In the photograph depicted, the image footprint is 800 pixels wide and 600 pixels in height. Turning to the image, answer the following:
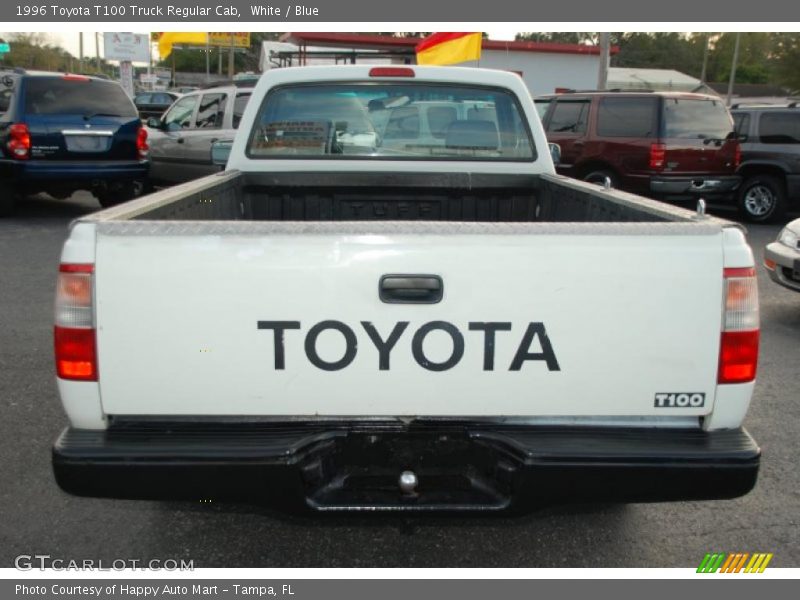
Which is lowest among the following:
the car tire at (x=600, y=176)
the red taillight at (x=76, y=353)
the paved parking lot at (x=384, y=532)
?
the paved parking lot at (x=384, y=532)

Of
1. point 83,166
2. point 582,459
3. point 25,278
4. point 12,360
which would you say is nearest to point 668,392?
point 582,459

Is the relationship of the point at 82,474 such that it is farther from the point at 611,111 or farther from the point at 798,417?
the point at 611,111

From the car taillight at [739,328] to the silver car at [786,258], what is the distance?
4.57 m

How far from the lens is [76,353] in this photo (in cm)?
233

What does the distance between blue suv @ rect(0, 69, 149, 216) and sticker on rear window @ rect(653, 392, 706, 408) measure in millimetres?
9272

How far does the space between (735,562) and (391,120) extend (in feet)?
9.13

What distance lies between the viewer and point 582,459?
232 cm

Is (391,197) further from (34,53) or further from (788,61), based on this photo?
(34,53)

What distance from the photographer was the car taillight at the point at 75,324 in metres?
2.28

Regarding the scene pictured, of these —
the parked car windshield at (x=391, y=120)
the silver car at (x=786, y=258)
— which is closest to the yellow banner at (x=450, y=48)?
the silver car at (x=786, y=258)

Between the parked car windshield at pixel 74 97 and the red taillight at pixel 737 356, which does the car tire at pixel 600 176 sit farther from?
the red taillight at pixel 737 356

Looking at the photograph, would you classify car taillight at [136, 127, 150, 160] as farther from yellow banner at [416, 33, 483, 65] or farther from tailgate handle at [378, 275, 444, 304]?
tailgate handle at [378, 275, 444, 304]

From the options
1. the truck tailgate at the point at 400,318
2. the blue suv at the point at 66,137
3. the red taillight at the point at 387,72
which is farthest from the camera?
the blue suv at the point at 66,137

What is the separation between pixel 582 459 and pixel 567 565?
90cm
